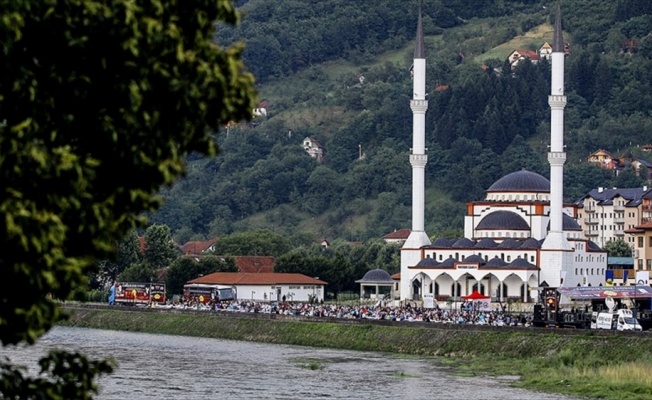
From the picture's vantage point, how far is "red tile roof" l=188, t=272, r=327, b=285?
413 ft

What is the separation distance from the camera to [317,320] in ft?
308

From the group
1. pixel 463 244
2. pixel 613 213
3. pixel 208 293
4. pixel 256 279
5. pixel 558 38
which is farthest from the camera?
pixel 613 213

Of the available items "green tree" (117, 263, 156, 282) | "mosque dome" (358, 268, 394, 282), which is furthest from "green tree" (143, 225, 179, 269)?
"mosque dome" (358, 268, 394, 282)

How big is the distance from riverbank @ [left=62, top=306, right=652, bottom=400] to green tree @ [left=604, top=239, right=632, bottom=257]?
58097 millimetres

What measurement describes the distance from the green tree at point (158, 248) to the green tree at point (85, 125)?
12407cm

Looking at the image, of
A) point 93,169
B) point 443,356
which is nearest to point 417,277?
point 443,356

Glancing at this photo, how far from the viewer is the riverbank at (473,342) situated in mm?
60375

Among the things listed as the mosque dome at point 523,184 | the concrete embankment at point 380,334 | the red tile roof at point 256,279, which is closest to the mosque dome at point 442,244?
the mosque dome at point 523,184

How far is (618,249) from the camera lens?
153m

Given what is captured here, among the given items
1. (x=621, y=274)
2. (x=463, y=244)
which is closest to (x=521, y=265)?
(x=463, y=244)

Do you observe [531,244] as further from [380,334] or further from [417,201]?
[380,334]

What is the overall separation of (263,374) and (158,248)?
78534 mm

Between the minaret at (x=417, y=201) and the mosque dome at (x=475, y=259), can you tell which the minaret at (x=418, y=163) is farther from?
the mosque dome at (x=475, y=259)

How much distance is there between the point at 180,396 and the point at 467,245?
73431mm
